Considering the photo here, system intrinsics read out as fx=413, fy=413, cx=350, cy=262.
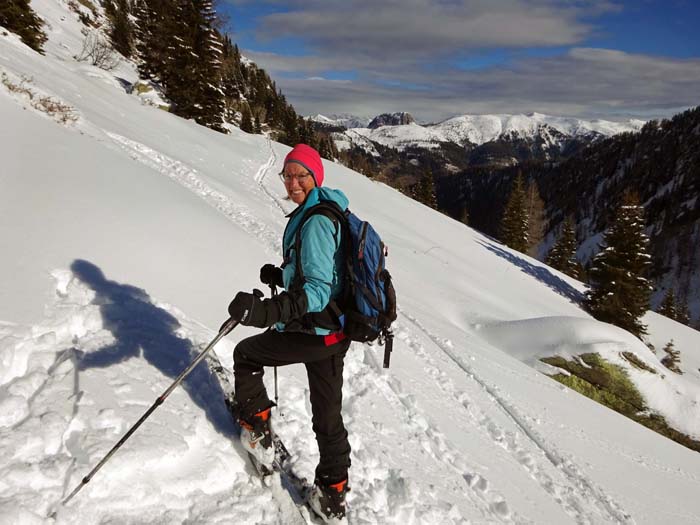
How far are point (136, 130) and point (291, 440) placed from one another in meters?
17.0

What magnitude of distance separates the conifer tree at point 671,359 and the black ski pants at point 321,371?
2236 cm

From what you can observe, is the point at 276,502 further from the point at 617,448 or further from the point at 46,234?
the point at 617,448

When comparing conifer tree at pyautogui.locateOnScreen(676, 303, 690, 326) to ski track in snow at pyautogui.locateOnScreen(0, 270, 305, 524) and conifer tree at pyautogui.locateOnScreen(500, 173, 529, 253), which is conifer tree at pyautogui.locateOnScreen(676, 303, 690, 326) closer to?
conifer tree at pyautogui.locateOnScreen(500, 173, 529, 253)

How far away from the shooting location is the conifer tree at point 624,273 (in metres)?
25.1

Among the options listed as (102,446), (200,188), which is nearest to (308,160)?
(102,446)

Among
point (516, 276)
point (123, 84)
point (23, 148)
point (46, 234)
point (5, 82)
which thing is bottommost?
point (516, 276)

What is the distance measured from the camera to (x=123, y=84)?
2769cm

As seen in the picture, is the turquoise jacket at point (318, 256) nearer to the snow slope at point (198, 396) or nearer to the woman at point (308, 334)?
the woman at point (308, 334)

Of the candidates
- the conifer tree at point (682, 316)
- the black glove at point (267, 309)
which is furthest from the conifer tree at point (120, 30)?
the conifer tree at point (682, 316)

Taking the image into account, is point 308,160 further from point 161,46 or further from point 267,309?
point 161,46

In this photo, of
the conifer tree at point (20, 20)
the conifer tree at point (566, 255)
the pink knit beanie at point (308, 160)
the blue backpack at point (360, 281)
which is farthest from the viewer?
the conifer tree at point (566, 255)

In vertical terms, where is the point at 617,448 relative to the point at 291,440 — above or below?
below

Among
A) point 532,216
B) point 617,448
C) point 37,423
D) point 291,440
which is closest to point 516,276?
point 617,448

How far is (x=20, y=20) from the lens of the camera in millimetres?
20578
